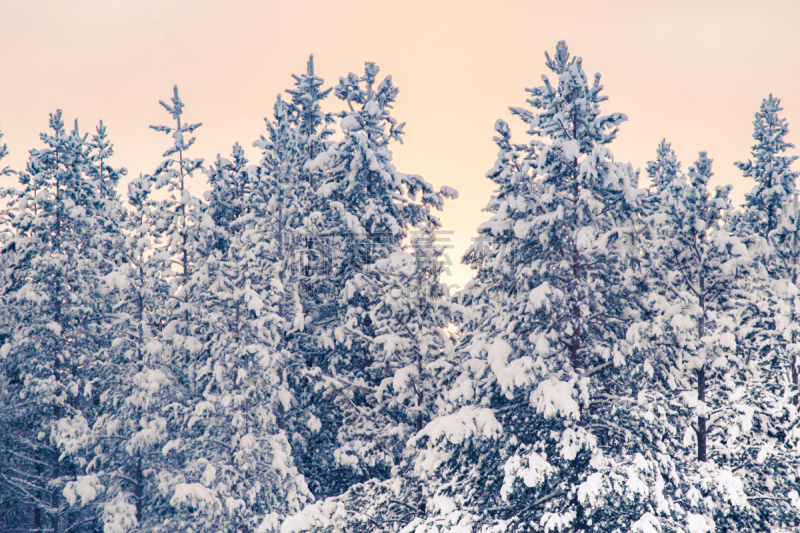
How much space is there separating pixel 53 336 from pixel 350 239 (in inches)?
418

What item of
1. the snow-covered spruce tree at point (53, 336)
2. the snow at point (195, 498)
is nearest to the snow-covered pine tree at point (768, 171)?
the snow at point (195, 498)

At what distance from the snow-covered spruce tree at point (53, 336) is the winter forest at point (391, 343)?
113 mm

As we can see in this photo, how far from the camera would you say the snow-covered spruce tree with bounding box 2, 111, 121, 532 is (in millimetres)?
20547

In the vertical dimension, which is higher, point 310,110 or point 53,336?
point 310,110

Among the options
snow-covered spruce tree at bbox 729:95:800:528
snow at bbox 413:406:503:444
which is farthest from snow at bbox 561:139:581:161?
snow at bbox 413:406:503:444

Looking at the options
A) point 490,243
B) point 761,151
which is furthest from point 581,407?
point 761,151

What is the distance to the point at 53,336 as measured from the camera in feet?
69.3

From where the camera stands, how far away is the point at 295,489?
18.4 meters

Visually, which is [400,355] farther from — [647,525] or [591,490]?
[647,525]

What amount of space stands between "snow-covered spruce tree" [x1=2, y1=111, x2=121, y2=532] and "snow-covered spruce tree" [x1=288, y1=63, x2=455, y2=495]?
24.2 ft

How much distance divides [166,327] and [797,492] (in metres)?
18.6

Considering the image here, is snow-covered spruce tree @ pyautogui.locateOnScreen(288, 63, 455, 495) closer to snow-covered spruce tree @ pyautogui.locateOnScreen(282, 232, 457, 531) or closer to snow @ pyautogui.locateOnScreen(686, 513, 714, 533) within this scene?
snow-covered spruce tree @ pyautogui.locateOnScreen(282, 232, 457, 531)

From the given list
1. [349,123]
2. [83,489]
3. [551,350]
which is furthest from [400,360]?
[83,489]

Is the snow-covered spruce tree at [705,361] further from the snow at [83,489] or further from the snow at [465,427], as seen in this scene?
the snow at [83,489]
